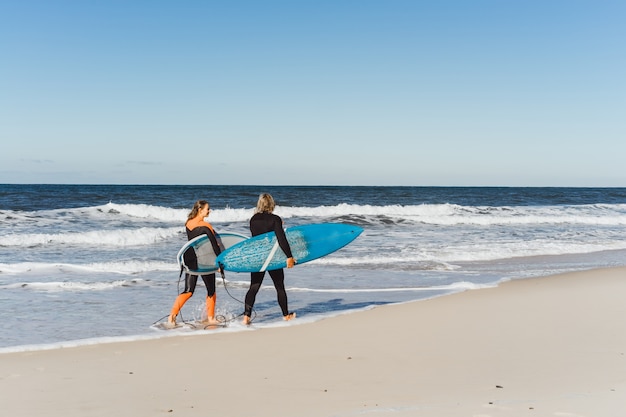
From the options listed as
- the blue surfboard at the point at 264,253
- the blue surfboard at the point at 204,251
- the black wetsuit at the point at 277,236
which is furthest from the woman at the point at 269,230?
the blue surfboard at the point at 204,251

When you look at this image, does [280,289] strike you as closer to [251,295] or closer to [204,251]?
[251,295]

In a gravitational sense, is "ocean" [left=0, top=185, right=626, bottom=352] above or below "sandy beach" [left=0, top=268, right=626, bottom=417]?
below

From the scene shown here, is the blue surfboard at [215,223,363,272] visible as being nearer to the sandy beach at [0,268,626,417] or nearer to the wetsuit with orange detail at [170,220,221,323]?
the wetsuit with orange detail at [170,220,221,323]

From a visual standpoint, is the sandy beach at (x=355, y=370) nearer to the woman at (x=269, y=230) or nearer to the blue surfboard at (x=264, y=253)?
the woman at (x=269, y=230)

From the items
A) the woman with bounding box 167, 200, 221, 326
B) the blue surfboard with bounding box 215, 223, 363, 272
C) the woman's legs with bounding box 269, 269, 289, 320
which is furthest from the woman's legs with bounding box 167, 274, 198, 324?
the woman's legs with bounding box 269, 269, 289, 320

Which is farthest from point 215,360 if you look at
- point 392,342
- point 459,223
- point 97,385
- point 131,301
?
point 459,223

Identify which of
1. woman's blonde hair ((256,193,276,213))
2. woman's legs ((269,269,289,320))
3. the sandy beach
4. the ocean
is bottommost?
the ocean

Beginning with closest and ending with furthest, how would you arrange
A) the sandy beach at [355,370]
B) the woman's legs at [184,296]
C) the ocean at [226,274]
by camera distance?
the sandy beach at [355,370]
the woman's legs at [184,296]
the ocean at [226,274]

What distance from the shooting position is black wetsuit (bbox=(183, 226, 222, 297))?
691cm

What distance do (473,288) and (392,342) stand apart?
3.91m

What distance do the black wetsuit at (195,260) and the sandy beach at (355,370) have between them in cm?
81

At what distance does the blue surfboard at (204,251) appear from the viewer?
279 inches

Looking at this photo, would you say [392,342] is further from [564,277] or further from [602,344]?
[564,277]

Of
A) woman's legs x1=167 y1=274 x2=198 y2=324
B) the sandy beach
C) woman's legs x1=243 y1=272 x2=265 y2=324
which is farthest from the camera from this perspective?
woman's legs x1=243 y1=272 x2=265 y2=324
